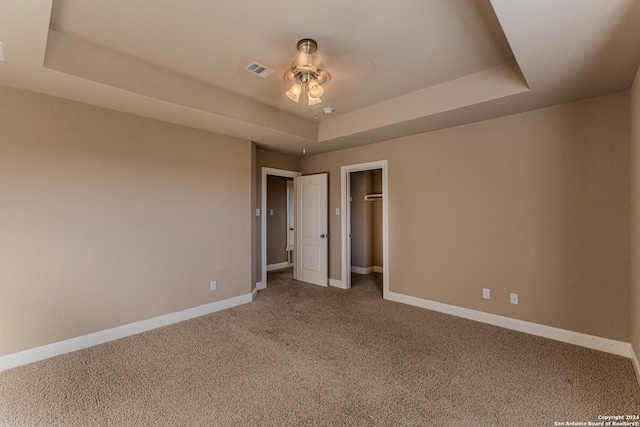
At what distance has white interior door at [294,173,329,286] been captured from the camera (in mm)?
5164

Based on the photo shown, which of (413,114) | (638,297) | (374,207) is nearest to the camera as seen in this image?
(638,297)

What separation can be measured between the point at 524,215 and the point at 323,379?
8.92 feet

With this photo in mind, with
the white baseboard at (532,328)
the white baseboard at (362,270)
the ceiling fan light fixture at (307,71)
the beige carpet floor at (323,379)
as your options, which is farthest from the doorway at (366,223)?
the ceiling fan light fixture at (307,71)

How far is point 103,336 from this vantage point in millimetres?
2996

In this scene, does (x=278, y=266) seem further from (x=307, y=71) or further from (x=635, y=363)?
(x=635, y=363)

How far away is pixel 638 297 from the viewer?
226 cm

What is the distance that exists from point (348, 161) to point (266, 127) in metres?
1.69

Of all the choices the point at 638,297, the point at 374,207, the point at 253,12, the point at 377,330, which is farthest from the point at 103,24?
the point at 374,207

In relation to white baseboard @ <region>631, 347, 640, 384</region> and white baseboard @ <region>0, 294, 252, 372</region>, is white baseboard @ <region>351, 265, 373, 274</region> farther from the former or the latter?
white baseboard @ <region>631, 347, 640, 384</region>

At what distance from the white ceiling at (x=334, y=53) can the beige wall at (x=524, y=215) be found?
0.33 m

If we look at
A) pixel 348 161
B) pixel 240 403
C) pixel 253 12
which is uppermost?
pixel 253 12

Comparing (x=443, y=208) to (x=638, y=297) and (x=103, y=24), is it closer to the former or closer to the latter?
(x=638, y=297)

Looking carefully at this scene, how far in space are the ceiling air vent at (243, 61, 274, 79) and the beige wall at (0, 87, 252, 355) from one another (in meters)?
1.40

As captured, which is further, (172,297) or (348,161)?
(348,161)
